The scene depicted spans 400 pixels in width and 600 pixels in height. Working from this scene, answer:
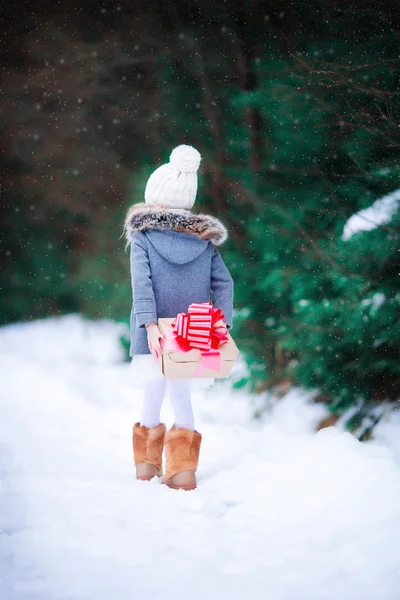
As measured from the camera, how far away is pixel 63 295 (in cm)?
390

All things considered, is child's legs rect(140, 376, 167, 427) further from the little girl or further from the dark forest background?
the dark forest background

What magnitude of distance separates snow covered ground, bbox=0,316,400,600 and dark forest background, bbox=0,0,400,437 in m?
0.35

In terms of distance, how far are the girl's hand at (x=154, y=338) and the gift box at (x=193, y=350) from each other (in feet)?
0.11

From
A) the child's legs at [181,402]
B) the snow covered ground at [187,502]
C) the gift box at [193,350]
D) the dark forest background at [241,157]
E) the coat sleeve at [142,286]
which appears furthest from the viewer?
the dark forest background at [241,157]

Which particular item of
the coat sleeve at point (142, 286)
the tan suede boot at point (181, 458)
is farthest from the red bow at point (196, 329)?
the tan suede boot at point (181, 458)

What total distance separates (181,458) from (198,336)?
0.57m

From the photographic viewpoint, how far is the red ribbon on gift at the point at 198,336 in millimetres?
2279

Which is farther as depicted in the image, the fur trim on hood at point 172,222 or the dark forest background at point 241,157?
the dark forest background at point 241,157

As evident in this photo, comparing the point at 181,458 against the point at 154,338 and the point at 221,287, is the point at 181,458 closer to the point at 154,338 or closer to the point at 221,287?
the point at 154,338

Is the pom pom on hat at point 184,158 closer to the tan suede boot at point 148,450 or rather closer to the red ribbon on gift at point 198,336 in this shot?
the red ribbon on gift at point 198,336

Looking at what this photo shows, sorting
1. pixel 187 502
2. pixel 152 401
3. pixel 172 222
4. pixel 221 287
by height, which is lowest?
pixel 187 502

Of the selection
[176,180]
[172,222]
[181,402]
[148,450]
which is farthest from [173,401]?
[176,180]

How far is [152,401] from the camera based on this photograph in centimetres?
261

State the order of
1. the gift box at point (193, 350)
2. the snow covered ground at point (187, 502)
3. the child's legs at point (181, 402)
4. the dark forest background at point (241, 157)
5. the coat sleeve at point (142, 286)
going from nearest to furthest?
1. the snow covered ground at point (187, 502)
2. the gift box at point (193, 350)
3. the coat sleeve at point (142, 286)
4. the child's legs at point (181, 402)
5. the dark forest background at point (241, 157)
